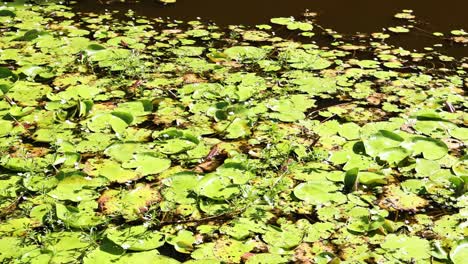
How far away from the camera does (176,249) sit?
192 cm

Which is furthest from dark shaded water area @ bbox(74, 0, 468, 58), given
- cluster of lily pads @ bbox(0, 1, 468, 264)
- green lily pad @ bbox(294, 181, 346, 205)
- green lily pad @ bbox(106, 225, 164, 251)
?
green lily pad @ bbox(106, 225, 164, 251)

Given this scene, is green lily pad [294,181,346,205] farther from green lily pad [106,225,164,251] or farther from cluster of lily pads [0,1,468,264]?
green lily pad [106,225,164,251]

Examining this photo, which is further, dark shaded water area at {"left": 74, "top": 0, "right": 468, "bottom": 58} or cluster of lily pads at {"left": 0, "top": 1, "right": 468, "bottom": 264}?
dark shaded water area at {"left": 74, "top": 0, "right": 468, "bottom": 58}

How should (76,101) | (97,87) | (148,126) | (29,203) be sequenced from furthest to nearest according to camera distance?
(97,87) → (76,101) → (148,126) → (29,203)

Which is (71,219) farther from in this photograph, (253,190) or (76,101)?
(76,101)

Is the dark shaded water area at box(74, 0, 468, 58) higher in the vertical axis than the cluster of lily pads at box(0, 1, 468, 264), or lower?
higher

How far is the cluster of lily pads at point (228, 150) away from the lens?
196 cm

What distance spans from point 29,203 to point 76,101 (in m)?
0.87

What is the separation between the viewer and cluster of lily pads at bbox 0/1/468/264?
196 cm

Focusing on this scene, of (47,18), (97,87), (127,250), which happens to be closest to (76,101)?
(97,87)

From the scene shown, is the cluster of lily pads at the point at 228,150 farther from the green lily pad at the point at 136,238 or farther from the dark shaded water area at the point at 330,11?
the dark shaded water area at the point at 330,11

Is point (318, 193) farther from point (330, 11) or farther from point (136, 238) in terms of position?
point (330, 11)

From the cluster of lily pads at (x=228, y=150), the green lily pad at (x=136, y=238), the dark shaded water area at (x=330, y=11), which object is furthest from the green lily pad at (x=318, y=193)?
the dark shaded water area at (x=330, y=11)

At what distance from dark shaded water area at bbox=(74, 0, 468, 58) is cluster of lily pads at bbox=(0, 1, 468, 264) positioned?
33cm
